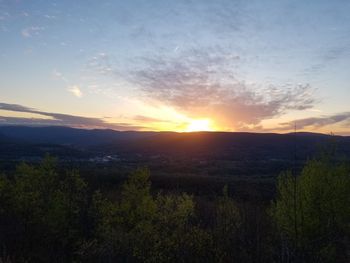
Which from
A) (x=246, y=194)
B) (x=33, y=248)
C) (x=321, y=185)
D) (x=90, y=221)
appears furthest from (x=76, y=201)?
(x=246, y=194)

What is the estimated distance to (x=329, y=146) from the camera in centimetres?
2367

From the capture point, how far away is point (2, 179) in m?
24.9

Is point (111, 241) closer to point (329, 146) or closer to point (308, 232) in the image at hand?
point (308, 232)

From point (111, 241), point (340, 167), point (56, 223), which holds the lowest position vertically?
point (56, 223)

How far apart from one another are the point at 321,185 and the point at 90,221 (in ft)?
52.1

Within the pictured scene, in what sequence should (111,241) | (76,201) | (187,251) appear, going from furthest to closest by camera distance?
(76,201), (111,241), (187,251)

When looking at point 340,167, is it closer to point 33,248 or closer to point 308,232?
point 308,232

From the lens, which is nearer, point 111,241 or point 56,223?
point 111,241

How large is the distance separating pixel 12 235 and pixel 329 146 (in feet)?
71.1

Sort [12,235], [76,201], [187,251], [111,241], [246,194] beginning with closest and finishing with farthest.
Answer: [187,251], [111,241], [12,235], [76,201], [246,194]

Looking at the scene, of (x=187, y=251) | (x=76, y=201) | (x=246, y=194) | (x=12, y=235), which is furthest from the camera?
(x=246, y=194)

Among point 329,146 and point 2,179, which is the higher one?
point 329,146

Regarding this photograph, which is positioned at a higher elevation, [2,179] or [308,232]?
[2,179]

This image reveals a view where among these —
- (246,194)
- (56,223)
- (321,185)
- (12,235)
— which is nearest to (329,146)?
(321,185)
